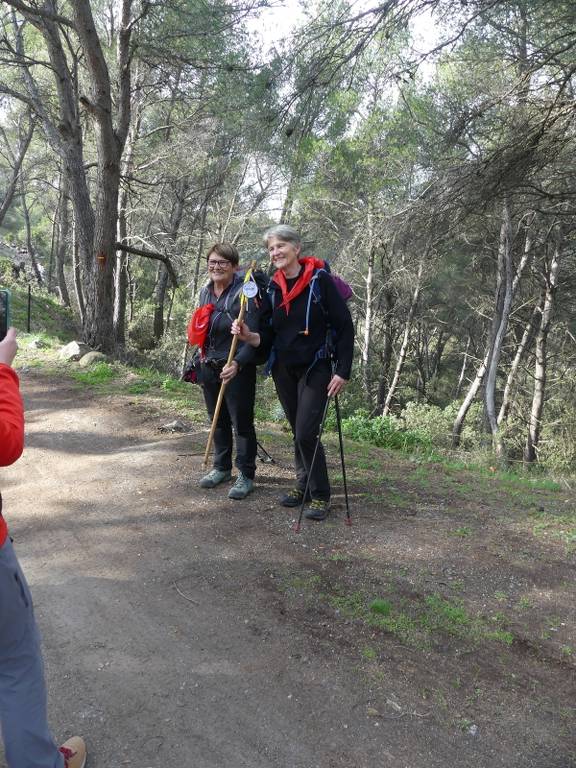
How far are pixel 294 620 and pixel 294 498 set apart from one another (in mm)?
1423

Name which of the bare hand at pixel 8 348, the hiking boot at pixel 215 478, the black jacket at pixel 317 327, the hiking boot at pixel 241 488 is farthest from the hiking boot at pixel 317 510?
the bare hand at pixel 8 348

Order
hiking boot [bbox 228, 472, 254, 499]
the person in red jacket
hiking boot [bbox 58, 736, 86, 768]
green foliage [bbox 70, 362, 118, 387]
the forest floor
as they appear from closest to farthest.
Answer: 1. the person in red jacket
2. hiking boot [bbox 58, 736, 86, 768]
3. the forest floor
4. hiking boot [bbox 228, 472, 254, 499]
5. green foliage [bbox 70, 362, 118, 387]

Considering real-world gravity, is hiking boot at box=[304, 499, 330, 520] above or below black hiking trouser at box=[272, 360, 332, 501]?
below

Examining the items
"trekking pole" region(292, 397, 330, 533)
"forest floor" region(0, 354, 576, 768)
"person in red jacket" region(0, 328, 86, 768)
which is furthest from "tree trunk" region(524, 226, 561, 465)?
"person in red jacket" region(0, 328, 86, 768)

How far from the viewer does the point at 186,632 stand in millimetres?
2814

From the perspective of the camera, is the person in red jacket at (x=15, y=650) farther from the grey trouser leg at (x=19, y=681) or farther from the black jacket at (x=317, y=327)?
the black jacket at (x=317, y=327)

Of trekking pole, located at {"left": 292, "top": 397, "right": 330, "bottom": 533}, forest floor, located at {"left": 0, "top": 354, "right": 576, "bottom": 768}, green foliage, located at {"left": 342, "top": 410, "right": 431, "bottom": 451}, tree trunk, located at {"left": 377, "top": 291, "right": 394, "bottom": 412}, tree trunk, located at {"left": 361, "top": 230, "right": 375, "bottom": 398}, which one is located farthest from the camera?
tree trunk, located at {"left": 377, "top": 291, "right": 394, "bottom": 412}

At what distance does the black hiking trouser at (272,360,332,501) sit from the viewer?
3945 mm

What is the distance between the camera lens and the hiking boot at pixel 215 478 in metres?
4.59

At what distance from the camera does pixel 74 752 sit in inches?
77.6

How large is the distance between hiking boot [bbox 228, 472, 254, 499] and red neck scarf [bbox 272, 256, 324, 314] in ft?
4.81

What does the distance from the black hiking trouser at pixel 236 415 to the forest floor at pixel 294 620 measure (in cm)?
30

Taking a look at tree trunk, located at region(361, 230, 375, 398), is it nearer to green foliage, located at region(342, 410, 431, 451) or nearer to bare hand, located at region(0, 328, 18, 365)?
green foliage, located at region(342, 410, 431, 451)

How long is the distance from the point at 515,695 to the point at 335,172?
15.7m
